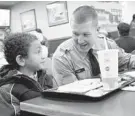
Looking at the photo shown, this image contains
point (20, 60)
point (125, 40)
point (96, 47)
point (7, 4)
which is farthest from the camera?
point (7, 4)

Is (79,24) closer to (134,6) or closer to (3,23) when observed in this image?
(134,6)

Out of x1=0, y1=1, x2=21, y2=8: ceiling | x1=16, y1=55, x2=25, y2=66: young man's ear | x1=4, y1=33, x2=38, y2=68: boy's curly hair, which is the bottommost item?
x1=16, y1=55, x2=25, y2=66: young man's ear

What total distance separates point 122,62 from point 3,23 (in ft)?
23.1

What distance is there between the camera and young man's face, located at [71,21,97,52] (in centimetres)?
152

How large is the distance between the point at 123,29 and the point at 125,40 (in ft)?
0.70

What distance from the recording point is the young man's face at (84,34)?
1.52 metres

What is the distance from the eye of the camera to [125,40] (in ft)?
12.9

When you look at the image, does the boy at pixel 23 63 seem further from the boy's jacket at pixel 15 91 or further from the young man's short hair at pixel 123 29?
the young man's short hair at pixel 123 29

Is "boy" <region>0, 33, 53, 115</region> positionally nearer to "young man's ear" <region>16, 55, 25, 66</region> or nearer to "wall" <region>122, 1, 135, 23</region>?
"young man's ear" <region>16, 55, 25, 66</region>

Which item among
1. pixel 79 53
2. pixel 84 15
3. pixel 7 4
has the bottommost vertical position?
pixel 79 53

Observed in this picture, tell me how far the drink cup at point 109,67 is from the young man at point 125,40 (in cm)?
311

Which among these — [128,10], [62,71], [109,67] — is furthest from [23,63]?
[128,10]

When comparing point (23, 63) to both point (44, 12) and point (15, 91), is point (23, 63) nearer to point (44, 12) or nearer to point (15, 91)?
point (15, 91)

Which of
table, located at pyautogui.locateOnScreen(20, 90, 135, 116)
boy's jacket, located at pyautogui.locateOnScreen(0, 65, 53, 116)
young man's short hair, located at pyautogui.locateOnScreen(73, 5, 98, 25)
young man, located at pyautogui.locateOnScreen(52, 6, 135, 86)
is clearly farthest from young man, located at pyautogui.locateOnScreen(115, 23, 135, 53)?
table, located at pyautogui.locateOnScreen(20, 90, 135, 116)
